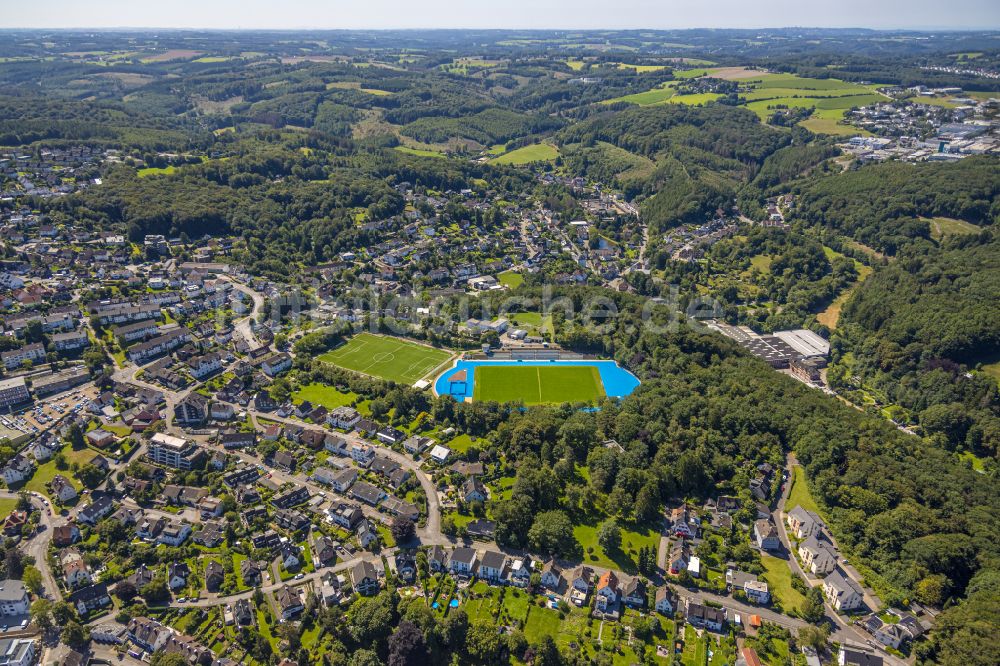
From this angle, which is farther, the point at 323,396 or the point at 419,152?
the point at 419,152

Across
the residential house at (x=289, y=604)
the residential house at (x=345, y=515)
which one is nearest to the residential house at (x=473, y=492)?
the residential house at (x=345, y=515)

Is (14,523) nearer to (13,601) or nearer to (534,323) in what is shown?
(13,601)

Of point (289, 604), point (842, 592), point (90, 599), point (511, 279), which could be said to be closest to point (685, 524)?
point (842, 592)

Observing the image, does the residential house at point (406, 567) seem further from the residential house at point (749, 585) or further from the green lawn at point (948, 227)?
the green lawn at point (948, 227)

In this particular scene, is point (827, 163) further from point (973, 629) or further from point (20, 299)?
point (20, 299)

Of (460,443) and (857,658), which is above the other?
(857,658)

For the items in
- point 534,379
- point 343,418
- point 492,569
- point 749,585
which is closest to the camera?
point 749,585

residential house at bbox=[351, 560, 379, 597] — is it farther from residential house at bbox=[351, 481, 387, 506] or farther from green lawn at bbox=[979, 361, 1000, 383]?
green lawn at bbox=[979, 361, 1000, 383]
